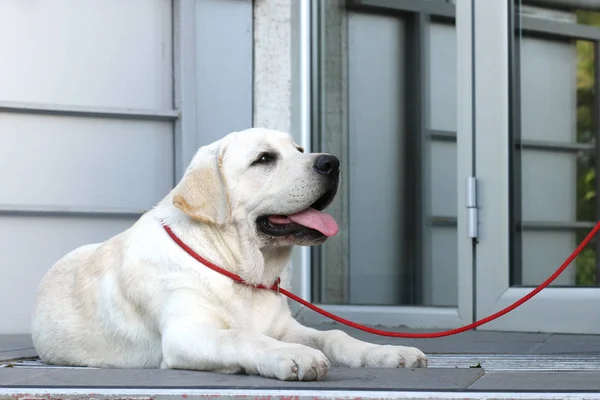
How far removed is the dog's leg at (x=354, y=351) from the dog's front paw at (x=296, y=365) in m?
0.48

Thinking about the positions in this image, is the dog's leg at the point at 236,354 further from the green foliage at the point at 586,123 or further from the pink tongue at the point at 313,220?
the green foliage at the point at 586,123

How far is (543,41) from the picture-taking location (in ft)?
17.2

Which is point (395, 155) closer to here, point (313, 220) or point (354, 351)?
point (313, 220)

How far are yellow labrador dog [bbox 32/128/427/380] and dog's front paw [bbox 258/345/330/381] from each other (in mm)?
496

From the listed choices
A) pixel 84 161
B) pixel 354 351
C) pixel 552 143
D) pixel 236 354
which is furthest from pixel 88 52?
pixel 236 354

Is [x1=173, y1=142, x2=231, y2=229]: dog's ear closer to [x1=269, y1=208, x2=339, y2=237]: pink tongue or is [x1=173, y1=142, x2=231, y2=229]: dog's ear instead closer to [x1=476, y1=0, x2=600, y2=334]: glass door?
[x1=269, y1=208, x2=339, y2=237]: pink tongue

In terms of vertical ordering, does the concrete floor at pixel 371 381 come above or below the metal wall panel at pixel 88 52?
below

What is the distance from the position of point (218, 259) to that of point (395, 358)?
0.79 metres

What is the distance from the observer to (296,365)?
2.90m

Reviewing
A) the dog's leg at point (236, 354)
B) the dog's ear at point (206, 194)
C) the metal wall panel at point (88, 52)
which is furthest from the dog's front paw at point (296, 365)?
the metal wall panel at point (88, 52)

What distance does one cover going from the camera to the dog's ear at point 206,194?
3.69 meters

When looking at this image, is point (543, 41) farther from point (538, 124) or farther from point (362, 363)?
point (362, 363)

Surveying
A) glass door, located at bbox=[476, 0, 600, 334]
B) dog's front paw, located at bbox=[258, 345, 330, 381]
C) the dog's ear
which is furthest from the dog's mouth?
glass door, located at bbox=[476, 0, 600, 334]

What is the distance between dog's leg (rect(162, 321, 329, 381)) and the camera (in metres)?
2.90
